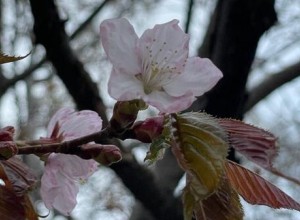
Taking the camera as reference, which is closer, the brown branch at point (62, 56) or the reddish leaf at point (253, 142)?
the reddish leaf at point (253, 142)

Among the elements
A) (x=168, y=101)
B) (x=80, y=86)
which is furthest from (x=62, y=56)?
(x=168, y=101)

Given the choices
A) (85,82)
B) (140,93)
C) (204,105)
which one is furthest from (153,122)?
(204,105)

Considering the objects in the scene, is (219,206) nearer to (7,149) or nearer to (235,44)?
(7,149)

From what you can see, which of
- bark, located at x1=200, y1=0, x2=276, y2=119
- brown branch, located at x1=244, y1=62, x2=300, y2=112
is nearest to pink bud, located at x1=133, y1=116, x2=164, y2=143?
bark, located at x1=200, y1=0, x2=276, y2=119

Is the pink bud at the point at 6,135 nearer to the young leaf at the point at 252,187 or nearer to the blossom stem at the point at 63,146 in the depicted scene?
the blossom stem at the point at 63,146

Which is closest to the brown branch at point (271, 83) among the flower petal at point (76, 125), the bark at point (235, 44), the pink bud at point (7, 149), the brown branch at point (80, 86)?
the bark at point (235, 44)

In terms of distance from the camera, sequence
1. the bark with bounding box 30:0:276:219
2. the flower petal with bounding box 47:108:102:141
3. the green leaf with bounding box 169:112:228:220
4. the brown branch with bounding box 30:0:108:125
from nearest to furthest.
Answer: the green leaf with bounding box 169:112:228:220
the flower petal with bounding box 47:108:102:141
the brown branch with bounding box 30:0:108:125
the bark with bounding box 30:0:276:219

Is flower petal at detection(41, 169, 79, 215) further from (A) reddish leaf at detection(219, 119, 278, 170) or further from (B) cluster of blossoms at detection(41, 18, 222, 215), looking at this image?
(A) reddish leaf at detection(219, 119, 278, 170)
